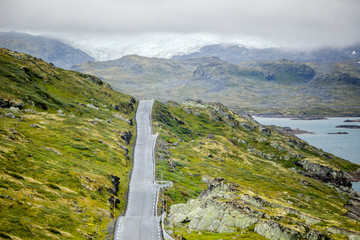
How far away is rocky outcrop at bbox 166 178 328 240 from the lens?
160ft

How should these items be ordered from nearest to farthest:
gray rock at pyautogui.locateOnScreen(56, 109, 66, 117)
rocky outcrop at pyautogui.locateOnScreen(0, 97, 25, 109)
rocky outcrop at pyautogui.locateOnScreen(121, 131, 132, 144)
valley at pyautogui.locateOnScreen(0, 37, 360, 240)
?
1. valley at pyautogui.locateOnScreen(0, 37, 360, 240)
2. rocky outcrop at pyautogui.locateOnScreen(0, 97, 25, 109)
3. gray rock at pyautogui.locateOnScreen(56, 109, 66, 117)
4. rocky outcrop at pyautogui.locateOnScreen(121, 131, 132, 144)

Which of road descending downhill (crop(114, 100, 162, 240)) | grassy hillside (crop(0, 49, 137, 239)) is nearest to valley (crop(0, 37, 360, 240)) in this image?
grassy hillside (crop(0, 49, 137, 239))

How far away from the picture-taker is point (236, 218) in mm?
53562

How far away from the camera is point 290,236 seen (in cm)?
4791

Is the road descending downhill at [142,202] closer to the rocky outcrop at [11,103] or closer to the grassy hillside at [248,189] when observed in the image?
the grassy hillside at [248,189]

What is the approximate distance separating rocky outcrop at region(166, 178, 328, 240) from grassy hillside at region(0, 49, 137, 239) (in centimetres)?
1529

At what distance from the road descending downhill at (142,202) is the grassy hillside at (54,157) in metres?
2.73

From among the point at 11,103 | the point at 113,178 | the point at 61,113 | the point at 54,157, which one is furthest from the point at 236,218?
the point at 61,113

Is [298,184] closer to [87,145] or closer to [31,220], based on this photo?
[87,145]

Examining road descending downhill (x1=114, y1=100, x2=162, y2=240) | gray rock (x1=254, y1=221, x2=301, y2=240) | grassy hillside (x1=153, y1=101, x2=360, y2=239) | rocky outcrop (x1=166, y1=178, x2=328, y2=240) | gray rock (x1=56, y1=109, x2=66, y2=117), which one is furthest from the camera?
gray rock (x1=56, y1=109, x2=66, y2=117)

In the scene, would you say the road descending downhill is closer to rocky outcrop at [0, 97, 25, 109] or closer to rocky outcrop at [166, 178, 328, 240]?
rocky outcrop at [166, 178, 328, 240]

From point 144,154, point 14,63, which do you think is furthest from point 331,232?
point 14,63

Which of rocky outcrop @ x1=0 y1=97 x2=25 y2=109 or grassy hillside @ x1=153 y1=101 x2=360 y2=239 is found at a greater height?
rocky outcrop @ x1=0 y1=97 x2=25 y2=109

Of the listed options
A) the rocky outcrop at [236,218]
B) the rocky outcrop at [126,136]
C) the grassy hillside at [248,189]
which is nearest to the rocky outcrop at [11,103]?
the rocky outcrop at [126,136]
